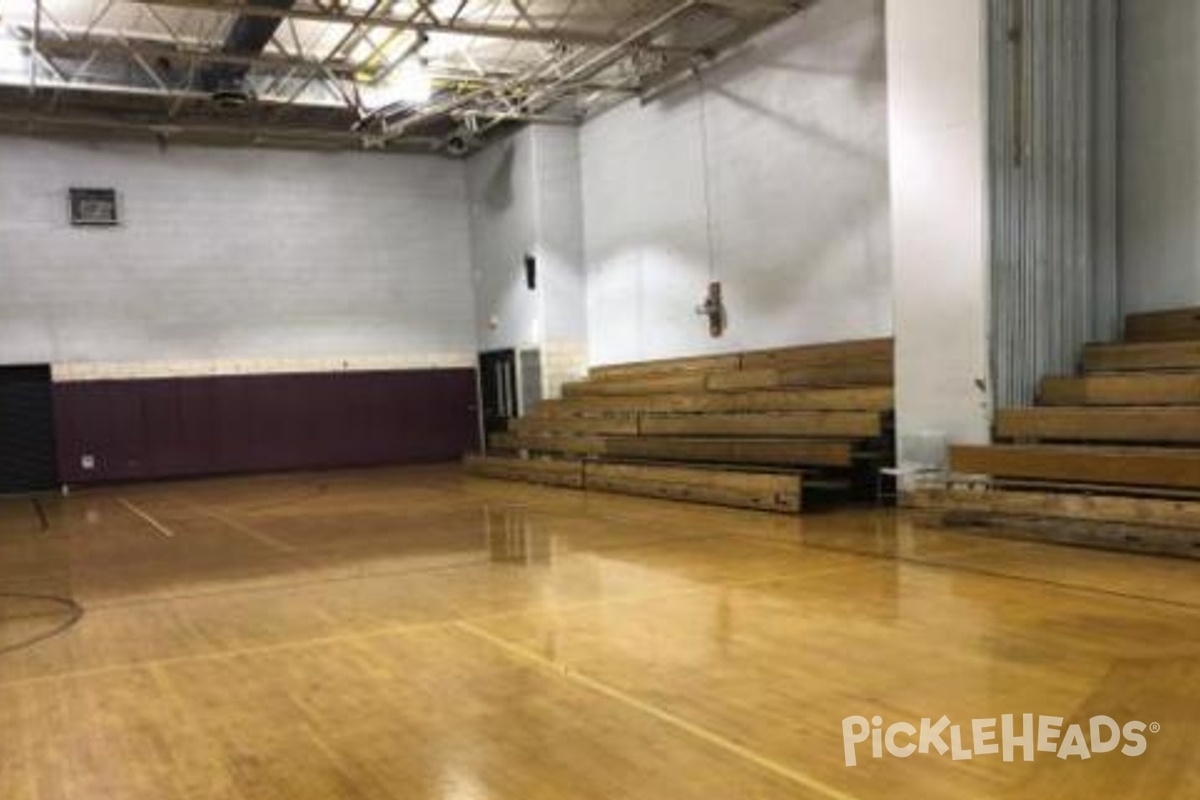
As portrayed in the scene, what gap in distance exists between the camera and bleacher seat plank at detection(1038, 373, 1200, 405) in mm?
5781

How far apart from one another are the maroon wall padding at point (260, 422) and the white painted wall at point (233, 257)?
0.37m

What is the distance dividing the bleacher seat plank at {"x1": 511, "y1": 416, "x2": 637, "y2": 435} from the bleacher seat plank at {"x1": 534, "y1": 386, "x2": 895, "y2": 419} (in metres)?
0.07

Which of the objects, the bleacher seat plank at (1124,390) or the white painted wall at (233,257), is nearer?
the bleacher seat plank at (1124,390)

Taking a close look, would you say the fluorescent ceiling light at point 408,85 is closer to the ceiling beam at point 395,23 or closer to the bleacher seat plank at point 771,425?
the ceiling beam at point 395,23

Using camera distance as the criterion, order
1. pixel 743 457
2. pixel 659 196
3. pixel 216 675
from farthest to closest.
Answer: pixel 659 196 < pixel 743 457 < pixel 216 675

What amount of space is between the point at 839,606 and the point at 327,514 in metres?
5.17

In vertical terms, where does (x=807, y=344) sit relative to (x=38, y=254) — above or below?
below

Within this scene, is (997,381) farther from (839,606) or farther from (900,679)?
(900,679)

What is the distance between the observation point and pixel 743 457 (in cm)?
814

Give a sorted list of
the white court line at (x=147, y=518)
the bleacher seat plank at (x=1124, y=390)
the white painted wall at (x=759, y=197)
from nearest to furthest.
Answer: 1. the bleacher seat plank at (x=1124, y=390)
2. the white court line at (x=147, y=518)
3. the white painted wall at (x=759, y=197)

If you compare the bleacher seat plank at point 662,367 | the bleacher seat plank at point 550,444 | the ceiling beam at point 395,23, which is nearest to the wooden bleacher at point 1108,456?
the bleacher seat plank at point 662,367

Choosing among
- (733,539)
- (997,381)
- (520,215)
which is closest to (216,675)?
(733,539)

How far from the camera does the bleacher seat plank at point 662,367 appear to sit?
32.6ft

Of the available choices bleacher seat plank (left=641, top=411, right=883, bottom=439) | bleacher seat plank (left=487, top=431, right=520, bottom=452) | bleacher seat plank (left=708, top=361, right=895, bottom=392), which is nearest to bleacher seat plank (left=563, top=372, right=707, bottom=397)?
bleacher seat plank (left=708, top=361, right=895, bottom=392)
